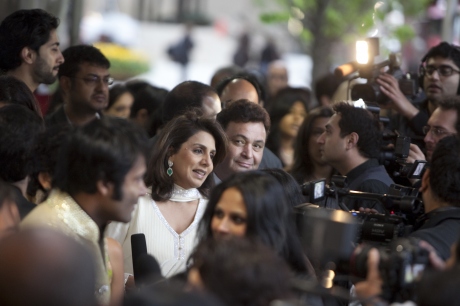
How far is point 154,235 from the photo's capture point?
503 cm

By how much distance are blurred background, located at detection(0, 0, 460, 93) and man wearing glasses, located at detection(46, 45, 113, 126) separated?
5.54ft

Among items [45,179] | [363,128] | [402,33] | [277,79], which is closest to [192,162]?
[45,179]

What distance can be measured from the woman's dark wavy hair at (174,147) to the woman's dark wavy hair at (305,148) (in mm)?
1851

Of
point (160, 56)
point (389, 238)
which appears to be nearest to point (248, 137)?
point (389, 238)

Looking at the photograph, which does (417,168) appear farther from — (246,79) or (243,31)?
(243,31)

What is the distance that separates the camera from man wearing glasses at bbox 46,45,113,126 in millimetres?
7465

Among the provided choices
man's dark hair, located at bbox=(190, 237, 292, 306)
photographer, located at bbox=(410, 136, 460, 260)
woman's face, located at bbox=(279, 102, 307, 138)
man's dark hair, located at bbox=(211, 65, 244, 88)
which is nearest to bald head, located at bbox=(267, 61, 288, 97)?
man's dark hair, located at bbox=(211, 65, 244, 88)

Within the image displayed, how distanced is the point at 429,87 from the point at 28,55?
9.92 ft

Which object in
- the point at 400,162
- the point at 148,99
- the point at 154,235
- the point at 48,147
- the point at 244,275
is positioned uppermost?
the point at 48,147

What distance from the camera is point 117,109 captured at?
340 inches

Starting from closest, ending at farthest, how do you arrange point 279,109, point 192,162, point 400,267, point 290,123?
point 400,267
point 192,162
point 290,123
point 279,109

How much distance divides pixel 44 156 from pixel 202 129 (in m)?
1.54

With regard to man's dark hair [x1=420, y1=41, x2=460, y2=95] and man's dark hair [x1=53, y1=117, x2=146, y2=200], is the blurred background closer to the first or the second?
man's dark hair [x1=420, y1=41, x2=460, y2=95]

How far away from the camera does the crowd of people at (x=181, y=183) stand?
2.65 m
